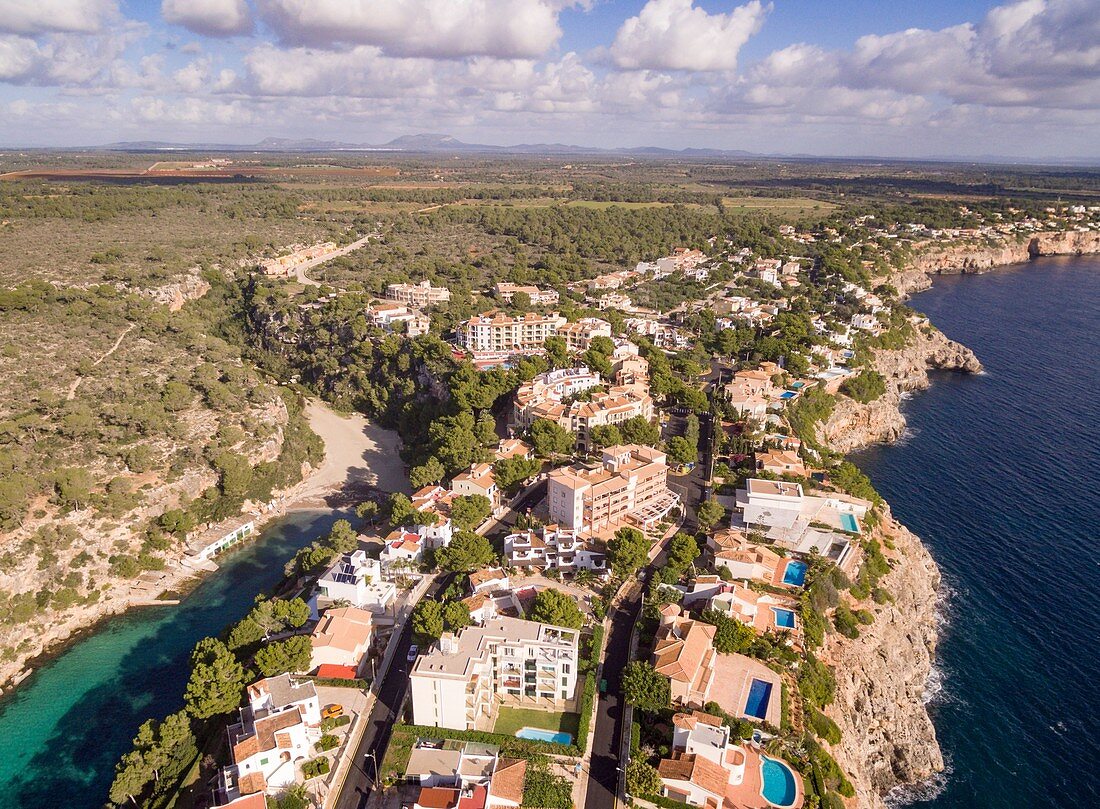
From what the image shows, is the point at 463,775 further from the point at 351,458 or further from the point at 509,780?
the point at 351,458

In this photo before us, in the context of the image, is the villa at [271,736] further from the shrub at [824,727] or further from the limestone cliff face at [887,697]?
the limestone cliff face at [887,697]

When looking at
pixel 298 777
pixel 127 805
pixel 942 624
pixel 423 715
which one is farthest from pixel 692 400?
pixel 127 805

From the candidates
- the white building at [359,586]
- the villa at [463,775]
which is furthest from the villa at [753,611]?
the white building at [359,586]

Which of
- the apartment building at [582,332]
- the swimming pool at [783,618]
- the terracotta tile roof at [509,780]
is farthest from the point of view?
the apartment building at [582,332]

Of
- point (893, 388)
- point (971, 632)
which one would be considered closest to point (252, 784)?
point (971, 632)

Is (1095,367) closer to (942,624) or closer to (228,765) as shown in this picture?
(942,624)

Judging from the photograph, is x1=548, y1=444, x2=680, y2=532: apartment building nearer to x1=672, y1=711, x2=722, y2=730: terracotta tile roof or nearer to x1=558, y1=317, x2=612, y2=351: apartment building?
x1=672, y1=711, x2=722, y2=730: terracotta tile roof
